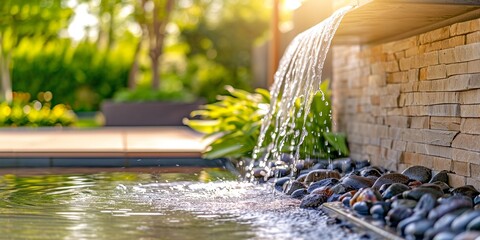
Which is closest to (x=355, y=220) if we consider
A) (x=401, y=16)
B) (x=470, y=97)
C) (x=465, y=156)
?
(x=465, y=156)

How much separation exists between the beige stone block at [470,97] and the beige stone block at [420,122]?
691 mm

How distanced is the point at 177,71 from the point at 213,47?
1842 mm

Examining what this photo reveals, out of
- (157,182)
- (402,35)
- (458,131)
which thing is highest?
(402,35)

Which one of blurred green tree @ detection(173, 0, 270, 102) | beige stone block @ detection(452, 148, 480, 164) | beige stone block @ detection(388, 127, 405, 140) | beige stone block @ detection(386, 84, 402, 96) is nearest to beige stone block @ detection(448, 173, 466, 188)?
beige stone block @ detection(452, 148, 480, 164)

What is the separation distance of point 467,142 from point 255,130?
326 centimetres

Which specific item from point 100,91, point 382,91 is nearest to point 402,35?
point 382,91

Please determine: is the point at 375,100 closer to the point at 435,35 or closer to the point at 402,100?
the point at 402,100

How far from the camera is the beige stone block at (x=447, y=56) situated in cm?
600

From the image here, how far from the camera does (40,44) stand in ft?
73.8

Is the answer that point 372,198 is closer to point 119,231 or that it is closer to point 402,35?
point 119,231

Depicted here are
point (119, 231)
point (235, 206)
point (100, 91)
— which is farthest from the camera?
point (100, 91)

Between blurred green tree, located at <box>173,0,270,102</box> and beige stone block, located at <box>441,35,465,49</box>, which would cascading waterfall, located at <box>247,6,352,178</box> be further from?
blurred green tree, located at <box>173,0,270,102</box>

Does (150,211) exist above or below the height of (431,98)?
below

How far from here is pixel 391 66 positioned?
746cm
